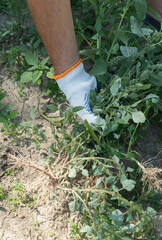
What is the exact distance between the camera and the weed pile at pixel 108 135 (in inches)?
48.0

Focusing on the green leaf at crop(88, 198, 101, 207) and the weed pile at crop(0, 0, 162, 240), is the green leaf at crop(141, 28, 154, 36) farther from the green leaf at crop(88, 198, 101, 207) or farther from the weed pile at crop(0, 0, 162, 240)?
the green leaf at crop(88, 198, 101, 207)

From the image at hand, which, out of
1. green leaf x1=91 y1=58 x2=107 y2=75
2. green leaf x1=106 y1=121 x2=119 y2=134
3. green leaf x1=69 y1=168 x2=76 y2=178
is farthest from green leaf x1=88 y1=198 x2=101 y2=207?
green leaf x1=91 y1=58 x2=107 y2=75

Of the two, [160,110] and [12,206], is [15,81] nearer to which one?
[12,206]

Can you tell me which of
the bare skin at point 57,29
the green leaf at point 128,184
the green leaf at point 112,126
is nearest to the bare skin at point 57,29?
the bare skin at point 57,29

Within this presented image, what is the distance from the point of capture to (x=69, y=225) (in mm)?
1333

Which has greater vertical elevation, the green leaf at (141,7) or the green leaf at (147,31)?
the green leaf at (141,7)

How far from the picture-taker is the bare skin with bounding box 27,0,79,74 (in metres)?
1.35

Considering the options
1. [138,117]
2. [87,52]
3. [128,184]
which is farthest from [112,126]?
[87,52]

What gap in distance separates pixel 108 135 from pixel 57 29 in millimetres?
589

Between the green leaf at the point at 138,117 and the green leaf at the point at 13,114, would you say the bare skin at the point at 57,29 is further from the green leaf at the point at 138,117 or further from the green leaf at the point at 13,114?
the green leaf at the point at 138,117

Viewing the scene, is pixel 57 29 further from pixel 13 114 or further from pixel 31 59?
pixel 13 114

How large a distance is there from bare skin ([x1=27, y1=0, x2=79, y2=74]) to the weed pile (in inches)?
3.7

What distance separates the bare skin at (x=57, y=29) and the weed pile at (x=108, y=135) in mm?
94

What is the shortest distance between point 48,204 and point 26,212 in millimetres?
110
